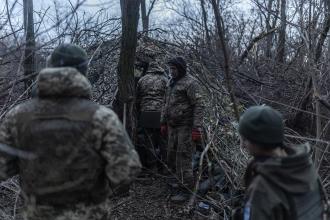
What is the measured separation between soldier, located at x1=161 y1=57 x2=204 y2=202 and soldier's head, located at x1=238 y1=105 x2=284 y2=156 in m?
4.16

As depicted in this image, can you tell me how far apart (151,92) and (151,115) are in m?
0.38

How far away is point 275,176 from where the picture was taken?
2.50m

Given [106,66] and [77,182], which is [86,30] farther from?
[77,182]

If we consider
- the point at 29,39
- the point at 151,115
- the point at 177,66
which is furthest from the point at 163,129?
the point at 29,39

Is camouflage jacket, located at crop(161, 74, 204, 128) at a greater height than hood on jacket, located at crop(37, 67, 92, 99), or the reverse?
hood on jacket, located at crop(37, 67, 92, 99)

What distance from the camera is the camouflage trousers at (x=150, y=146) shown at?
824 centimetres

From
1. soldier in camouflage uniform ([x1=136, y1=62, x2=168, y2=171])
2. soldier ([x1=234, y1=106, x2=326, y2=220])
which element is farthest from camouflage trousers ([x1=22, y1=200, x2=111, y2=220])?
soldier in camouflage uniform ([x1=136, y1=62, x2=168, y2=171])

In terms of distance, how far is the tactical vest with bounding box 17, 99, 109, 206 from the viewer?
3113 mm

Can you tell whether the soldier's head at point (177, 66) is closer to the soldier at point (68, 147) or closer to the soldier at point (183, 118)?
the soldier at point (183, 118)

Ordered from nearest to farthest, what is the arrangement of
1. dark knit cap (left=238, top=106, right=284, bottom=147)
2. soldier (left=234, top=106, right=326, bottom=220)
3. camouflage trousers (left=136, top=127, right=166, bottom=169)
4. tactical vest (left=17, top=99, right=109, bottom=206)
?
soldier (left=234, top=106, right=326, bottom=220) → dark knit cap (left=238, top=106, right=284, bottom=147) → tactical vest (left=17, top=99, right=109, bottom=206) → camouflage trousers (left=136, top=127, right=166, bottom=169)

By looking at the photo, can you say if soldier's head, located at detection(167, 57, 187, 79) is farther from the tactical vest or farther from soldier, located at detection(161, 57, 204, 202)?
the tactical vest

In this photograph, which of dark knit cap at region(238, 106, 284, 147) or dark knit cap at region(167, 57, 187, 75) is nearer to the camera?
dark knit cap at region(238, 106, 284, 147)

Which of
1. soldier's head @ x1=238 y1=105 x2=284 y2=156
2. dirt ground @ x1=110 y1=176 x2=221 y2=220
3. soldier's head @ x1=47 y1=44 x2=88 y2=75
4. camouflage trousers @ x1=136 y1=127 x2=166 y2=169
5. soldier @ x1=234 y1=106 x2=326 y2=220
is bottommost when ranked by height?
dirt ground @ x1=110 y1=176 x2=221 y2=220

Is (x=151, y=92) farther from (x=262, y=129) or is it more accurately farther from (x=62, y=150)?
(x=262, y=129)
